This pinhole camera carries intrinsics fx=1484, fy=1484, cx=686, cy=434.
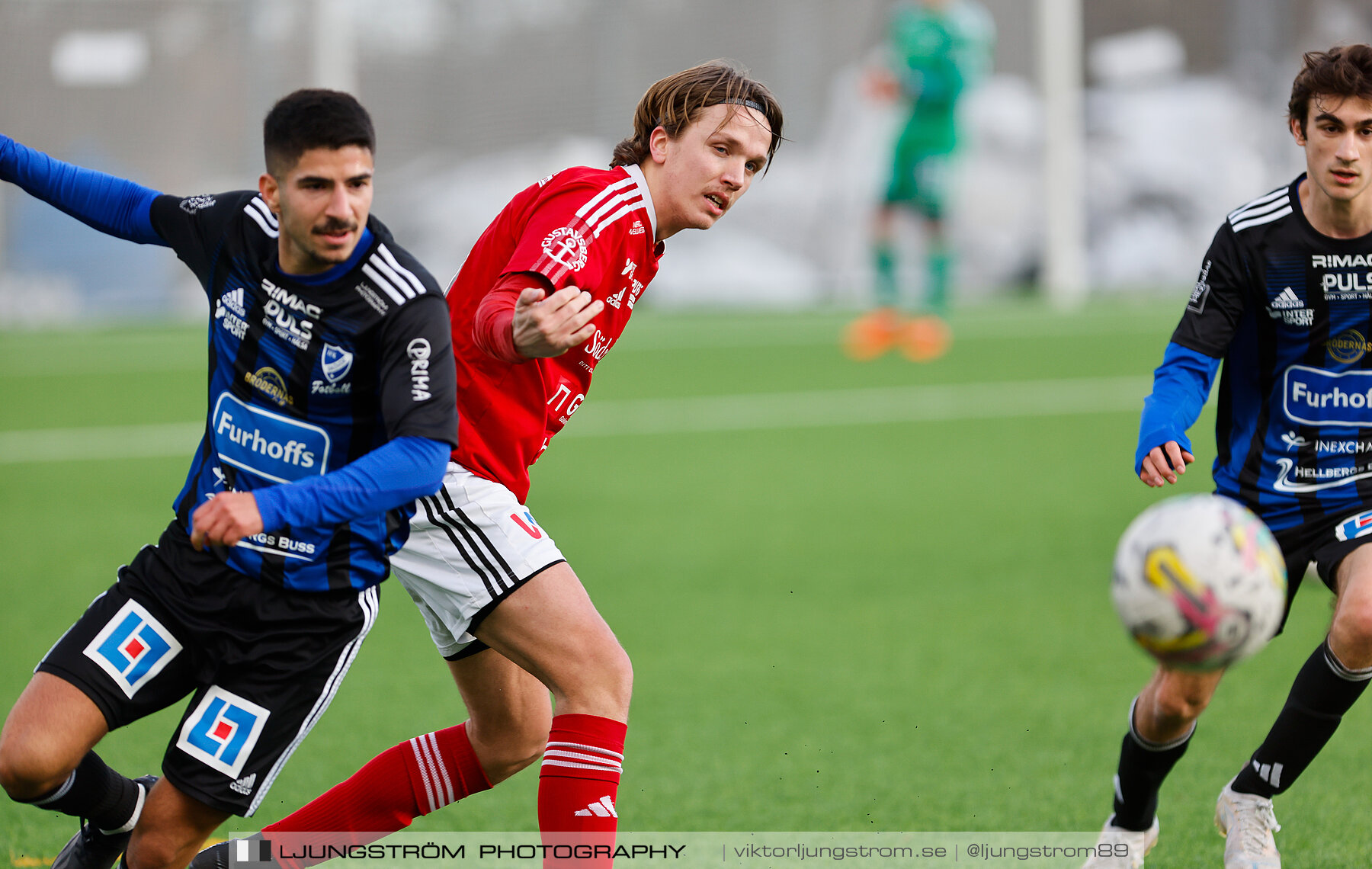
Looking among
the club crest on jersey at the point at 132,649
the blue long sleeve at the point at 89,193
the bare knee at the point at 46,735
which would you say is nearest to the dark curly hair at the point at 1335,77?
the blue long sleeve at the point at 89,193

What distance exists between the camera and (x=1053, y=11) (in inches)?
771

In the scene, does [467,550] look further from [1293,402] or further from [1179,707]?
[1293,402]

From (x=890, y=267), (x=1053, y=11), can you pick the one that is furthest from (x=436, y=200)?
(x=1053, y=11)

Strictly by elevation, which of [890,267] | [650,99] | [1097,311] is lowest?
[1097,311]

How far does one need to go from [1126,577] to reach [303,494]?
159 cm

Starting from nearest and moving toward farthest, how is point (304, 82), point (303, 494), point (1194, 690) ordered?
point (303, 494) → point (1194, 690) → point (304, 82)

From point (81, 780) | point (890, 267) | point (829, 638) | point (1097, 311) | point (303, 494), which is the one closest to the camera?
point (303, 494)

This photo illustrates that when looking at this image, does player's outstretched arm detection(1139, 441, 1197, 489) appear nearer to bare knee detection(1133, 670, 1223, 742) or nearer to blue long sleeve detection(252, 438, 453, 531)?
bare knee detection(1133, 670, 1223, 742)

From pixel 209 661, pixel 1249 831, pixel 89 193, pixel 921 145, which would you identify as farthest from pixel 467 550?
pixel 921 145

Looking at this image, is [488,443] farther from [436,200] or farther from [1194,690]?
[436,200]

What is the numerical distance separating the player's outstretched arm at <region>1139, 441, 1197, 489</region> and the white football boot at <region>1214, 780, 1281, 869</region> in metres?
0.81

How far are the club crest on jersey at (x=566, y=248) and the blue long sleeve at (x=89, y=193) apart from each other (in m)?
0.86

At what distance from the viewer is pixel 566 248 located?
3164 mm

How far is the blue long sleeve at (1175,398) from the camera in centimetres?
342
